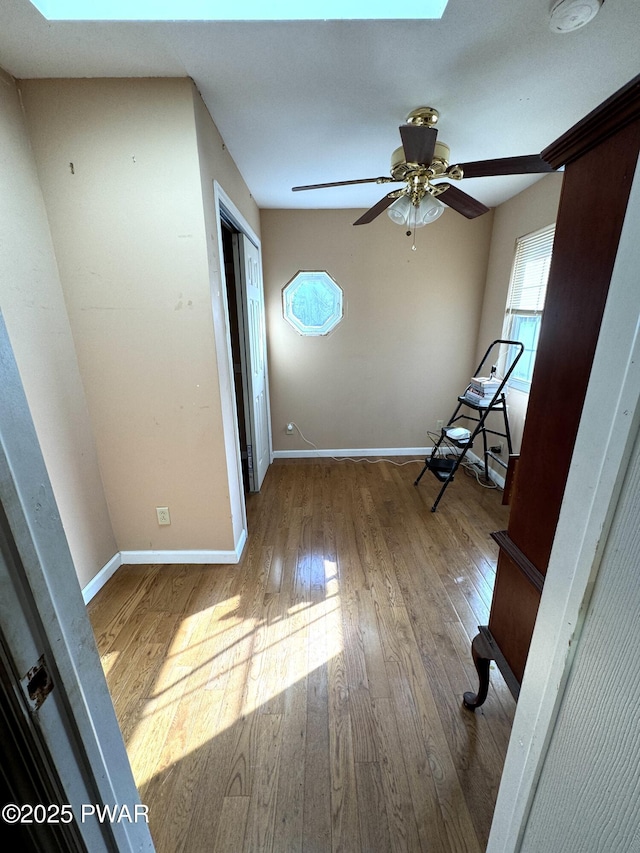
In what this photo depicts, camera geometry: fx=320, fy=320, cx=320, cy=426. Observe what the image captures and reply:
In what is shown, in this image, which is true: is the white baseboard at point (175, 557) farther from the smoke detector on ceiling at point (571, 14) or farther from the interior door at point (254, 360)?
the smoke detector on ceiling at point (571, 14)

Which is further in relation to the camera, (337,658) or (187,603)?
(187,603)

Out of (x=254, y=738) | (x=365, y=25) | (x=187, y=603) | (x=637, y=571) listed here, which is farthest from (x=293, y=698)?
(x=365, y=25)

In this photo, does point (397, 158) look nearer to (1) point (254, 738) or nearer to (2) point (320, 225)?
(2) point (320, 225)

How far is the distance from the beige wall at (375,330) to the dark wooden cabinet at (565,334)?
2.45 m

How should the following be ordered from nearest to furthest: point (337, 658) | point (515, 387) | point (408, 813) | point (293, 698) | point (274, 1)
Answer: point (408, 813)
point (274, 1)
point (293, 698)
point (337, 658)
point (515, 387)

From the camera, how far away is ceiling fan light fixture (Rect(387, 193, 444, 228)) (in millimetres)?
1754

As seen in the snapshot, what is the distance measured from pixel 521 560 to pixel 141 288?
1.89m

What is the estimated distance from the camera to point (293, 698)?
126cm

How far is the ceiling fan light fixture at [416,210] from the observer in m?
1.75

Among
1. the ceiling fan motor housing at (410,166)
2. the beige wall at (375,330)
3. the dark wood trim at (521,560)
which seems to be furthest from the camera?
the beige wall at (375,330)

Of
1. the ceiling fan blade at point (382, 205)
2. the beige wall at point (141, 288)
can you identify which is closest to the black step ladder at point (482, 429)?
the ceiling fan blade at point (382, 205)

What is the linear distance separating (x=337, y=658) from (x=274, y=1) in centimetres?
249

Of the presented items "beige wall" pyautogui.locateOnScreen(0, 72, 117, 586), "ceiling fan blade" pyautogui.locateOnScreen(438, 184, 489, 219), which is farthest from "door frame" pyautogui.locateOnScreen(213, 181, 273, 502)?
"ceiling fan blade" pyautogui.locateOnScreen(438, 184, 489, 219)

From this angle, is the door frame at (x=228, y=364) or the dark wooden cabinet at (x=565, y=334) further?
the door frame at (x=228, y=364)
